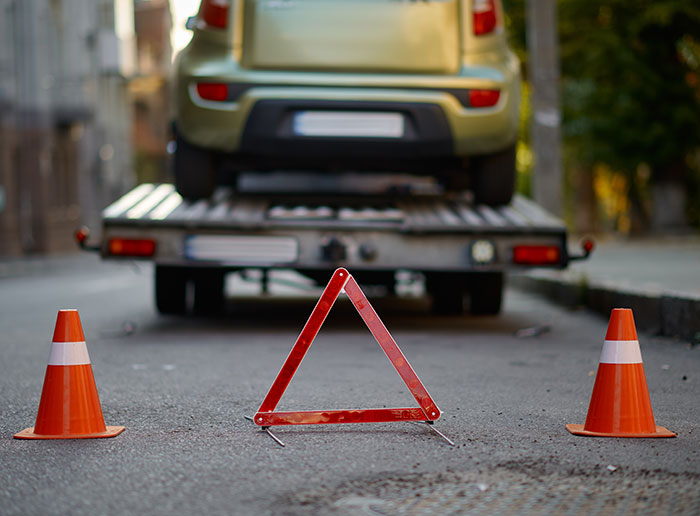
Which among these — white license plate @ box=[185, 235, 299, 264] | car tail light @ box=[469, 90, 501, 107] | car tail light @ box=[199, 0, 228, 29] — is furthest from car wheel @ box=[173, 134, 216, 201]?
car tail light @ box=[469, 90, 501, 107]

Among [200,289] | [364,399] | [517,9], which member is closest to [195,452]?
[364,399]

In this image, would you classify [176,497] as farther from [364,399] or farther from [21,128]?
[21,128]

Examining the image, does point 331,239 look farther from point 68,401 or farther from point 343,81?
point 68,401

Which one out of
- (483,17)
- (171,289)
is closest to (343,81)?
(483,17)

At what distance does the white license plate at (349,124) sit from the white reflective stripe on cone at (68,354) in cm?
371

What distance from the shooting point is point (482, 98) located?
794 centimetres

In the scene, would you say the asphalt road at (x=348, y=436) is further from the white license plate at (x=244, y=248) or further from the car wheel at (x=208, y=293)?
the car wheel at (x=208, y=293)

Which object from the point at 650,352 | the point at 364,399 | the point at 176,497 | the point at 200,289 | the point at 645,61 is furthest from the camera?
the point at 645,61

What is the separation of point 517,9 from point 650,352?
2148 cm

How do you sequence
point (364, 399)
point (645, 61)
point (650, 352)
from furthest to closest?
point (645, 61) → point (650, 352) → point (364, 399)

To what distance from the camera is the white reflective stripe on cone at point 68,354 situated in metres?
4.33

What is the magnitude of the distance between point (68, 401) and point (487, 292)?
17.5ft

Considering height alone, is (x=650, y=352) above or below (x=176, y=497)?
below

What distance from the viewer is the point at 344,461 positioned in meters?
3.80
